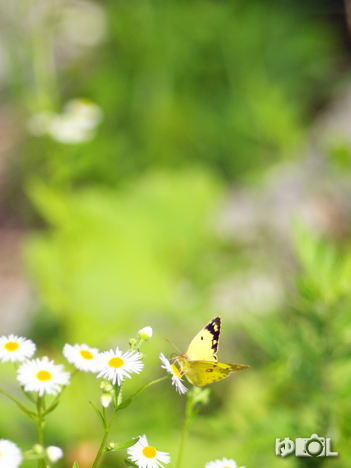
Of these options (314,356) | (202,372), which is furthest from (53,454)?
(314,356)

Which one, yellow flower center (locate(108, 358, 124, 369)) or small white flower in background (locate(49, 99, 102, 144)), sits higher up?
small white flower in background (locate(49, 99, 102, 144))

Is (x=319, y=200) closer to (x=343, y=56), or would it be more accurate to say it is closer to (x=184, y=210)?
(x=184, y=210)

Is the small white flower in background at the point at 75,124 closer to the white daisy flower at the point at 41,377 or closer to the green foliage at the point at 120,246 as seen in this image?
the green foliage at the point at 120,246

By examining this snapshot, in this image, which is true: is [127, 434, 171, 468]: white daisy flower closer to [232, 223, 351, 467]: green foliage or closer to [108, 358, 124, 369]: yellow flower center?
[108, 358, 124, 369]: yellow flower center

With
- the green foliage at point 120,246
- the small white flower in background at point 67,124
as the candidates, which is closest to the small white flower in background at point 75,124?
the small white flower in background at point 67,124

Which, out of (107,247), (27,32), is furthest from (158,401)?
(27,32)

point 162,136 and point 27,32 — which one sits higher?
point 162,136

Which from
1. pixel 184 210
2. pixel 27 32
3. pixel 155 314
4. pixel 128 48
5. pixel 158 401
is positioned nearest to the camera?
pixel 158 401

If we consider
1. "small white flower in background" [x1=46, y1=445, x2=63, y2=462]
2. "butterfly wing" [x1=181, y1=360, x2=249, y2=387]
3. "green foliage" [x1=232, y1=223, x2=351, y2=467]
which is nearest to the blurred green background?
"green foliage" [x1=232, y1=223, x2=351, y2=467]
